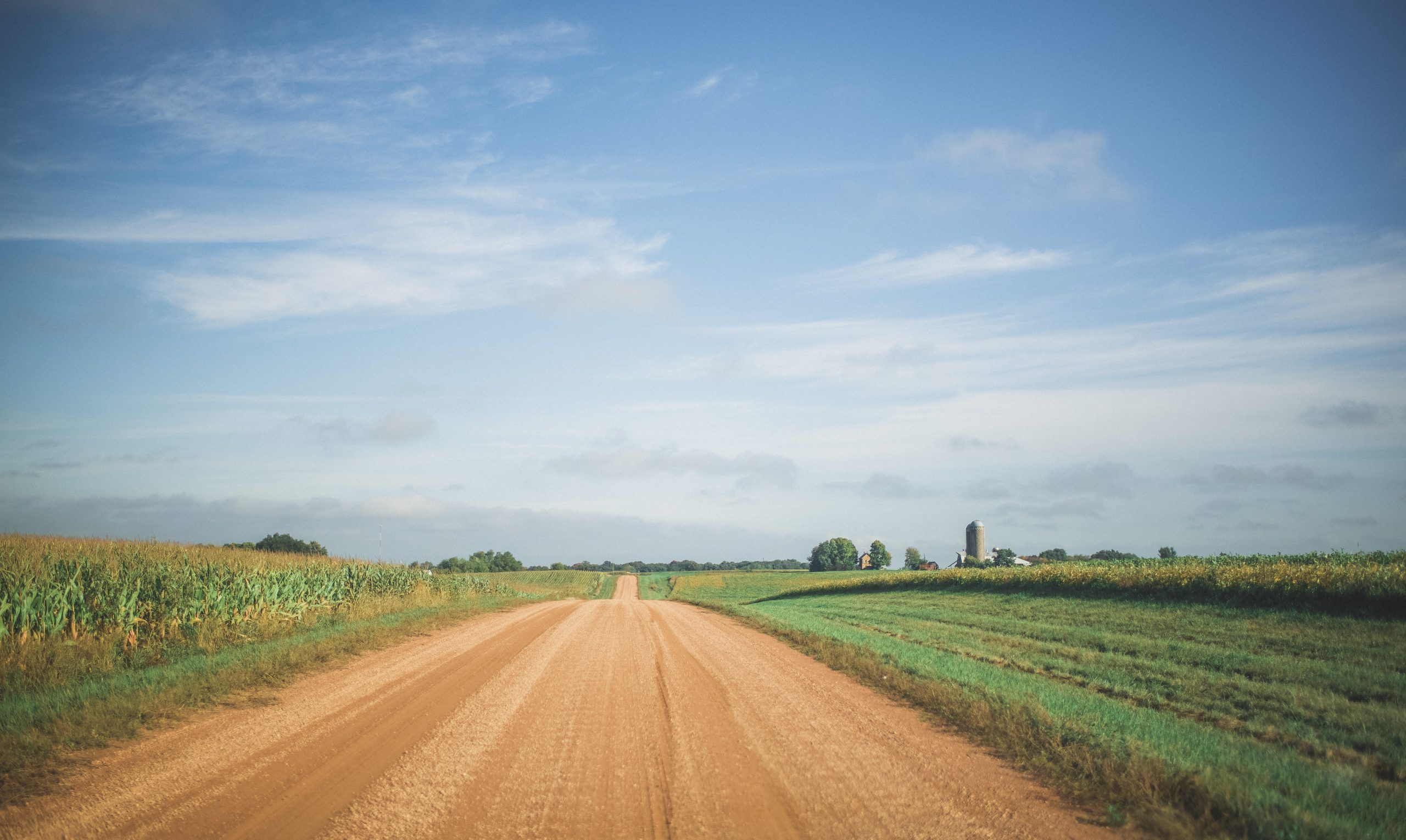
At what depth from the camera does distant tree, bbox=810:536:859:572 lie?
154875 millimetres

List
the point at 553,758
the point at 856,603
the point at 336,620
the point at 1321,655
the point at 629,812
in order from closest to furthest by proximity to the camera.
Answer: the point at 629,812, the point at 553,758, the point at 1321,655, the point at 336,620, the point at 856,603

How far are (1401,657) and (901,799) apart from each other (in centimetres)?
1253

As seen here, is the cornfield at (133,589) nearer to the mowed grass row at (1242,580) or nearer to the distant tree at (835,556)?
the mowed grass row at (1242,580)

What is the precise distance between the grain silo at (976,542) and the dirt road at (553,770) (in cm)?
8714

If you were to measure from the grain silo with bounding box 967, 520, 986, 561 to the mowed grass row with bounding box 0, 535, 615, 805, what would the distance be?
81.4 metres

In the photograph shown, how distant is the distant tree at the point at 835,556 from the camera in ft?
A: 508

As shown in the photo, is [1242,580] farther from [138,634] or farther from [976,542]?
[976,542]

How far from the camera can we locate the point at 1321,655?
42.7ft

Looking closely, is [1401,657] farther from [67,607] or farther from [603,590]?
[603,590]

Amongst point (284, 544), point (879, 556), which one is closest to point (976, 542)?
point (879, 556)

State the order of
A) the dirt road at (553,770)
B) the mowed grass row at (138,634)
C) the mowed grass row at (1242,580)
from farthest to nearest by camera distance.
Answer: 1. the mowed grass row at (1242,580)
2. the mowed grass row at (138,634)
3. the dirt road at (553,770)

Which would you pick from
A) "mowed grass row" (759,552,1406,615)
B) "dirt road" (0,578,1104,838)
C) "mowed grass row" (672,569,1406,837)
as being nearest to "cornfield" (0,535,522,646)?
"dirt road" (0,578,1104,838)

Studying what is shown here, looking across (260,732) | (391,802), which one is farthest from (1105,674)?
(260,732)

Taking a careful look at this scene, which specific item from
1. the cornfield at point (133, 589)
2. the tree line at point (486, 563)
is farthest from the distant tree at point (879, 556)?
the cornfield at point (133, 589)
